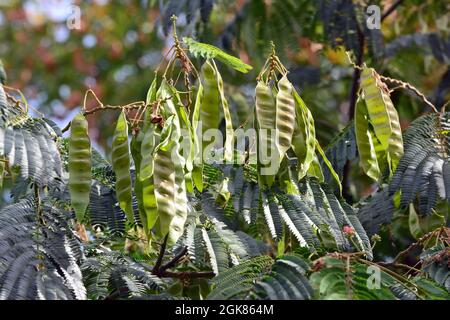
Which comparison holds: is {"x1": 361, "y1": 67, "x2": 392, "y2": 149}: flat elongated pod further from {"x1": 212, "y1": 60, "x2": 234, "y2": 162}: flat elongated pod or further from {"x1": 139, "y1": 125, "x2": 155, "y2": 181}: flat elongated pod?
{"x1": 139, "y1": 125, "x2": 155, "y2": 181}: flat elongated pod

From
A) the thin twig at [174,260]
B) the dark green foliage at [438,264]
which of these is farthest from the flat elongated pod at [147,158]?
the dark green foliage at [438,264]

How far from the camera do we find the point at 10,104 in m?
2.58

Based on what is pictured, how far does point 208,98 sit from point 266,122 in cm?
20

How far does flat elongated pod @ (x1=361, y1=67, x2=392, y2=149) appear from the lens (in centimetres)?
256

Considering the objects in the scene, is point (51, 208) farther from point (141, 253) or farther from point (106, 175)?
point (141, 253)

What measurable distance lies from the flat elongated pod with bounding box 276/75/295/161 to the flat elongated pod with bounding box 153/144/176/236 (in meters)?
0.31

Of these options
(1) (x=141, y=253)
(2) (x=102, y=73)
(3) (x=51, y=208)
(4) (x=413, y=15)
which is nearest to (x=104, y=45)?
(2) (x=102, y=73)

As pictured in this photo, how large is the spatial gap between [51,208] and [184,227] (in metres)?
0.40

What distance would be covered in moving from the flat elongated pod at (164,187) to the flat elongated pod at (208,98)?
0.85 ft

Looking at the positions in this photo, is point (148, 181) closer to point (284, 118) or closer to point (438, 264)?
point (284, 118)

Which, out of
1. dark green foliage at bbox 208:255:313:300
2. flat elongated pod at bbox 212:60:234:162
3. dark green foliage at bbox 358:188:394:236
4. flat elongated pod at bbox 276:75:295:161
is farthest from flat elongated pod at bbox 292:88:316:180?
dark green foliage at bbox 358:188:394:236

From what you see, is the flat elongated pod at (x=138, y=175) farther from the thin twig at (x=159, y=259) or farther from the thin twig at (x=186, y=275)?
the thin twig at (x=186, y=275)

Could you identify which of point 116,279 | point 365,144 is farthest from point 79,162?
point 365,144

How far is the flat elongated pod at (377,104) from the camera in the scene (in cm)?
256
